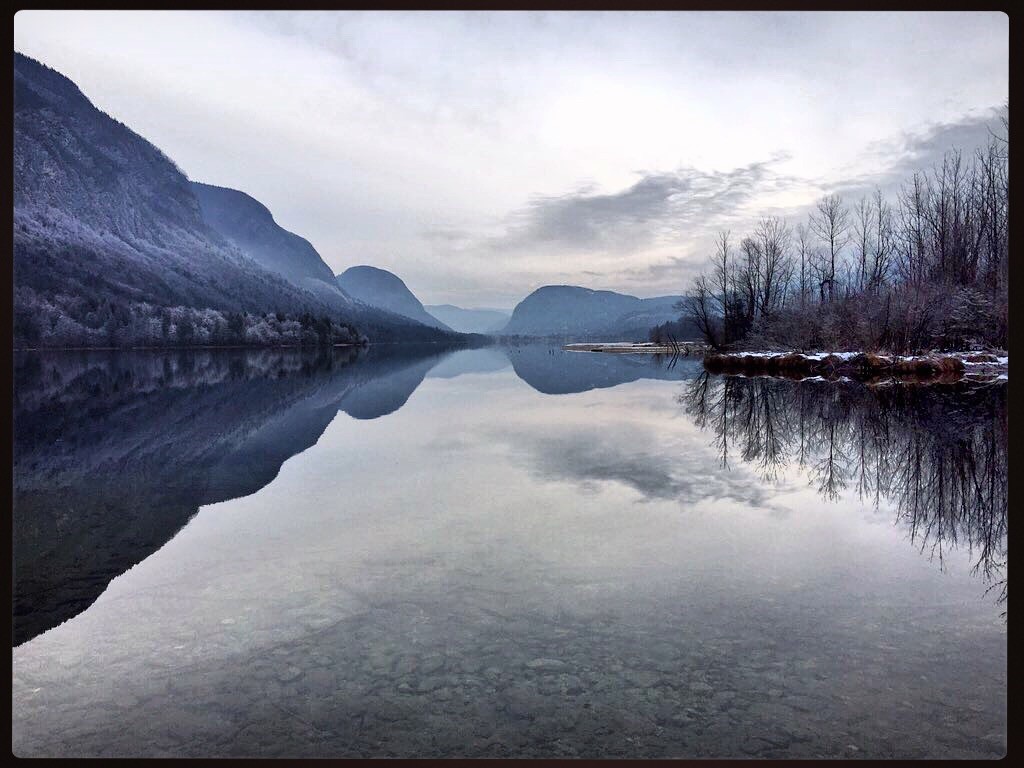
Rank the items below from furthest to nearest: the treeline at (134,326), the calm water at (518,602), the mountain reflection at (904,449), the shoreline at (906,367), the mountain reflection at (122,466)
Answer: the treeline at (134,326), the shoreline at (906,367), the mountain reflection at (904,449), the mountain reflection at (122,466), the calm water at (518,602)

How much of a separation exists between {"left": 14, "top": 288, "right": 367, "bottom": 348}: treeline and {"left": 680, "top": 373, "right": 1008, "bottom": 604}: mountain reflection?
11402 cm

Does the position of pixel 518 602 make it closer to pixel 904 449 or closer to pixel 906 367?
pixel 904 449

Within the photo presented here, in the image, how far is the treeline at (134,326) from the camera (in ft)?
345

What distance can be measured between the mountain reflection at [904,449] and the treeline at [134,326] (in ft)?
374

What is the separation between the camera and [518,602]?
623 cm

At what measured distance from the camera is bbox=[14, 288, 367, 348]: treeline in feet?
345

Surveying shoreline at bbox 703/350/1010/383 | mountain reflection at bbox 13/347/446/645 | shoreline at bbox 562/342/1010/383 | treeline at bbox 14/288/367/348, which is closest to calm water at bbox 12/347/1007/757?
mountain reflection at bbox 13/347/446/645

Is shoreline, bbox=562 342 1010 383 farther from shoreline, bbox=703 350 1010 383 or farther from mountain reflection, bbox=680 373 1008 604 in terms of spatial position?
mountain reflection, bbox=680 373 1008 604

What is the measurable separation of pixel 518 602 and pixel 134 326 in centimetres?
12762

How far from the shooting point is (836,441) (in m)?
15.6

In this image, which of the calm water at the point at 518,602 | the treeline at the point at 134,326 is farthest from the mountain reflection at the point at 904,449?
the treeline at the point at 134,326

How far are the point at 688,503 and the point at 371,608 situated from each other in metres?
5.96

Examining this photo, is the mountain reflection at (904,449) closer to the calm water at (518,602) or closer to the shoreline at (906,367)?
the calm water at (518,602)

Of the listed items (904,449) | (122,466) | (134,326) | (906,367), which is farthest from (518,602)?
(134,326)
